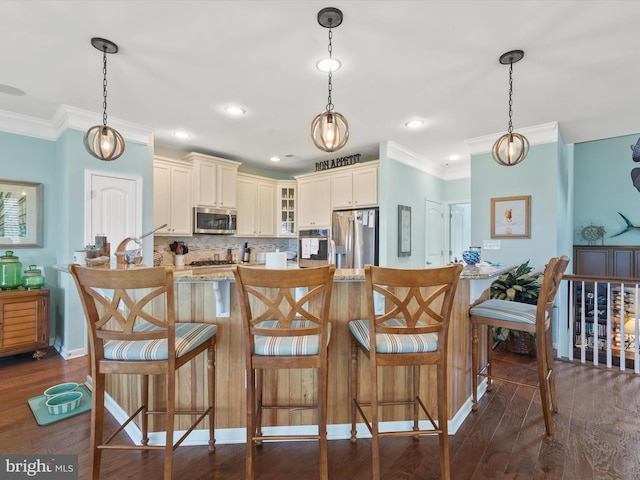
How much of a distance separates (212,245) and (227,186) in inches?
39.9

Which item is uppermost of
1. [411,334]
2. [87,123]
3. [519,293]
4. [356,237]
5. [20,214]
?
[87,123]

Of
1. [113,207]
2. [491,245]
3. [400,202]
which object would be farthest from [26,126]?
[491,245]

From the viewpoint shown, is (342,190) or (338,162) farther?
(338,162)

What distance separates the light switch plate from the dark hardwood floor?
198 cm

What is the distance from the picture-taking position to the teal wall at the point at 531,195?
3.68m

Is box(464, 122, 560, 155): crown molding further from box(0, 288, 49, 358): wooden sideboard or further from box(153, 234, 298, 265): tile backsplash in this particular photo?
box(0, 288, 49, 358): wooden sideboard

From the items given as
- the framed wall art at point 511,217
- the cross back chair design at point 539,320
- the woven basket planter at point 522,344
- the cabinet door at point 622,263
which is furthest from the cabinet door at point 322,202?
the cabinet door at point 622,263

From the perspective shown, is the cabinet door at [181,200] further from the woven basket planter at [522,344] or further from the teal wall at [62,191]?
the woven basket planter at [522,344]

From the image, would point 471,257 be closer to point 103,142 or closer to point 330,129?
point 330,129

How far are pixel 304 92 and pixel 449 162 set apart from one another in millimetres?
3437

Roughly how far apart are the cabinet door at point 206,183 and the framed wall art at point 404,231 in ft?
9.09

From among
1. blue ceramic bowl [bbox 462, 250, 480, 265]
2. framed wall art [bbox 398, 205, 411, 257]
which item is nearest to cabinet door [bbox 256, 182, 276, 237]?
framed wall art [bbox 398, 205, 411, 257]

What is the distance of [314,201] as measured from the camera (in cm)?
522

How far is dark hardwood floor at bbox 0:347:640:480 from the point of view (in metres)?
1.64
